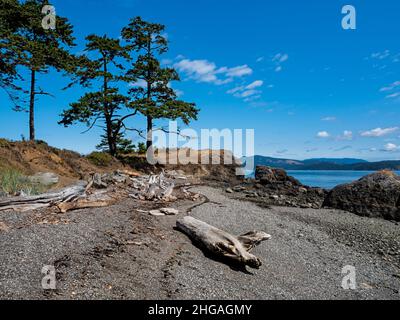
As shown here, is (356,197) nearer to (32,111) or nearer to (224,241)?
(224,241)

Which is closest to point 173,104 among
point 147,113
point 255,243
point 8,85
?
point 147,113

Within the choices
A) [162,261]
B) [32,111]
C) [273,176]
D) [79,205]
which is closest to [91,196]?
[79,205]

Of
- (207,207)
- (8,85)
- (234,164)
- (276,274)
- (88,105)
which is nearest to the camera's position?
(276,274)

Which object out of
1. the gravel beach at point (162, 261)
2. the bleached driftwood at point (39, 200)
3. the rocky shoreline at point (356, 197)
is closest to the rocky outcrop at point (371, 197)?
the rocky shoreline at point (356, 197)

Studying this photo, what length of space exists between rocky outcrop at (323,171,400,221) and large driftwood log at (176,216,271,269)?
9332mm

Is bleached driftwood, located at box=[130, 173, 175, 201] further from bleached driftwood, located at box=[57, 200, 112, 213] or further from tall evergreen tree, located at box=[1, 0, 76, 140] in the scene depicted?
tall evergreen tree, located at box=[1, 0, 76, 140]

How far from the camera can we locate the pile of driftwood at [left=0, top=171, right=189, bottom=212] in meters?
7.84

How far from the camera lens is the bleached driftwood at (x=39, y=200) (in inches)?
300

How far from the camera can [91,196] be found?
9828mm

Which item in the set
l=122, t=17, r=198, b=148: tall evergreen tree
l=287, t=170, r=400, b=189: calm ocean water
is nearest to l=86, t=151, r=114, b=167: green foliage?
l=122, t=17, r=198, b=148: tall evergreen tree

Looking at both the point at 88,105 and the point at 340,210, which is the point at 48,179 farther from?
the point at 340,210

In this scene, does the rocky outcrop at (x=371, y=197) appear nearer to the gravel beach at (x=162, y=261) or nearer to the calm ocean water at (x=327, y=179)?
the gravel beach at (x=162, y=261)

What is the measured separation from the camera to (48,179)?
12.0m

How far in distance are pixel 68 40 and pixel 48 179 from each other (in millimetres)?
16555
